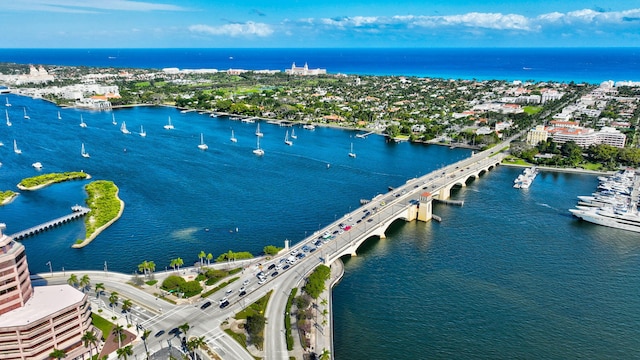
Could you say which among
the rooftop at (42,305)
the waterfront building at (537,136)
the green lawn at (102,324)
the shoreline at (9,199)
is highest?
the waterfront building at (537,136)

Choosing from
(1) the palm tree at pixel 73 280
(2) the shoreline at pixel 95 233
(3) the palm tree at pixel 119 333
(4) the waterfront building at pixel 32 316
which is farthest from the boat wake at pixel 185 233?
(3) the palm tree at pixel 119 333

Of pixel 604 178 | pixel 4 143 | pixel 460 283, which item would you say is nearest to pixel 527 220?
pixel 460 283

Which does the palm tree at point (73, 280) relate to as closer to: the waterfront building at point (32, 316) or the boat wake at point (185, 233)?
the waterfront building at point (32, 316)

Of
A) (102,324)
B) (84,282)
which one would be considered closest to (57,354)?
(102,324)

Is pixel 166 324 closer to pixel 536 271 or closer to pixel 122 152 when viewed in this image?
pixel 536 271

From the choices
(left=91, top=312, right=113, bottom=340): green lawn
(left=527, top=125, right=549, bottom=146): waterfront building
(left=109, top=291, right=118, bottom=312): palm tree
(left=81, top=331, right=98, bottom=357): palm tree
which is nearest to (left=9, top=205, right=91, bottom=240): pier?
(left=109, top=291, right=118, bottom=312): palm tree

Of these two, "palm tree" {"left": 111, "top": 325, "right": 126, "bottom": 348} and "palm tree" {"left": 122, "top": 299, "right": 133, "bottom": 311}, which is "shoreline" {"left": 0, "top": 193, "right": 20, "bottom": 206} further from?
"palm tree" {"left": 111, "top": 325, "right": 126, "bottom": 348}
